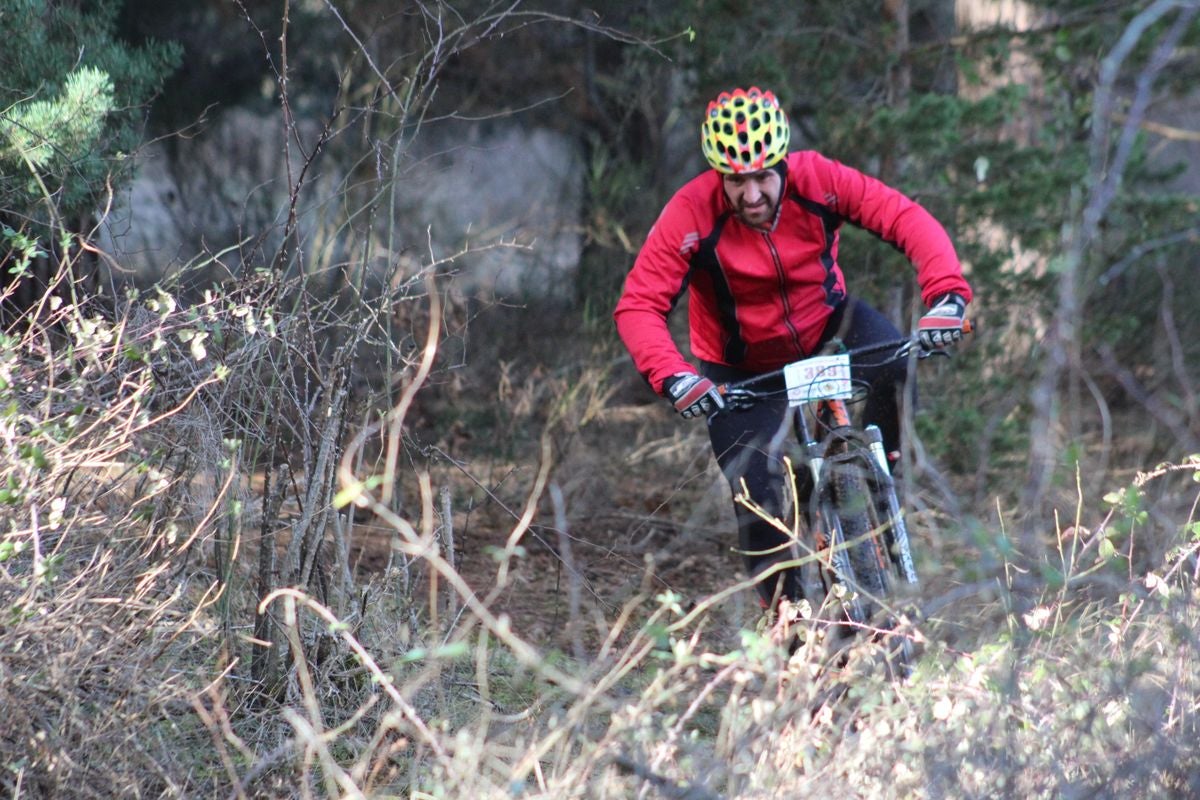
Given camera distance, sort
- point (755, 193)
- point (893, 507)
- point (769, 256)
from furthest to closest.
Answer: point (769, 256) → point (755, 193) → point (893, 507)

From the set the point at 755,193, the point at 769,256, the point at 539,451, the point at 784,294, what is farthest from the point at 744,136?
the point at 539,451

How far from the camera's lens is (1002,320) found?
9.16 metres

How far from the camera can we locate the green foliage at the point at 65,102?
501 centimetres

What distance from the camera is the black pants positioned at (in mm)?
4930

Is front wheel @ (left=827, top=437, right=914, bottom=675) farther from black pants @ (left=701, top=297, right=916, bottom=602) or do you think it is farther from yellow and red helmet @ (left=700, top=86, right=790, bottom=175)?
yellow and red helmet @ (left=700, top=86, right=790, bottom=175)

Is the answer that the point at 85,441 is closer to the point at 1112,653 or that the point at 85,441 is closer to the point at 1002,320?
the point at 1112,653

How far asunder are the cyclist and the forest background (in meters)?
0.46

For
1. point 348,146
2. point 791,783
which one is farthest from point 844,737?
point 348,146

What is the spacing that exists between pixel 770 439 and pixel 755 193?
0.90 m

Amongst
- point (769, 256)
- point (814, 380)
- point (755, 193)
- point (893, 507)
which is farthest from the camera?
point (769, 256)

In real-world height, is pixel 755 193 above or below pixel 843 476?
above

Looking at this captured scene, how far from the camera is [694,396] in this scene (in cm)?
457

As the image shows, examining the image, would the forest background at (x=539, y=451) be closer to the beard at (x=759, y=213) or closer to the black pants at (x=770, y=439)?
the black pants at (x=770, y=439)

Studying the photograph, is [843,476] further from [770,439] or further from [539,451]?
[539,451]
